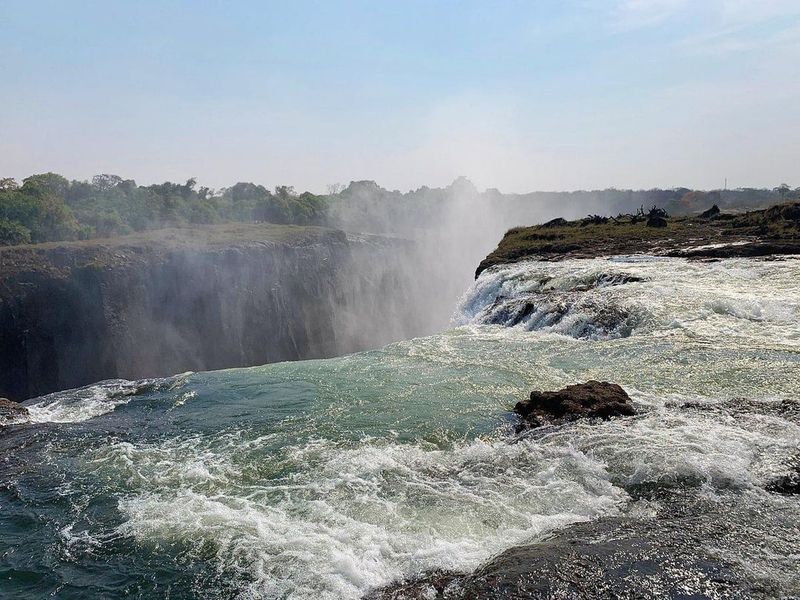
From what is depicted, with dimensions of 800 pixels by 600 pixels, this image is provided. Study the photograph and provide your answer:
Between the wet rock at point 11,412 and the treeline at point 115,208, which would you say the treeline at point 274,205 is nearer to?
the treeline at point 115,208

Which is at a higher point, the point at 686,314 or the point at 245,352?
the point at 686,314

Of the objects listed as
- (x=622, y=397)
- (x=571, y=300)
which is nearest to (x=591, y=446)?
(x=622, y=397)

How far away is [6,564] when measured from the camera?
712 cm

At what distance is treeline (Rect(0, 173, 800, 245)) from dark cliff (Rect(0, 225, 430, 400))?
1061 centimetres

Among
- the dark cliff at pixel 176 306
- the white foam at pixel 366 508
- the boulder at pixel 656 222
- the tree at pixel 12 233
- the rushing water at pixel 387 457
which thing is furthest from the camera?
the tree at pixel 12 233

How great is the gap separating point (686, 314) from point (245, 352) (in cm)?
3773

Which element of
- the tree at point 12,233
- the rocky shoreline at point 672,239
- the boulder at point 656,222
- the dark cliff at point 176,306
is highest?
the tree at point 12,233

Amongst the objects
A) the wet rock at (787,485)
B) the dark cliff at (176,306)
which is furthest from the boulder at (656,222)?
the wet rock at (787,485)

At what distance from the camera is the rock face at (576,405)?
962 cm

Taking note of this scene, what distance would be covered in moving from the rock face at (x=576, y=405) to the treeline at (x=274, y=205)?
172 feet

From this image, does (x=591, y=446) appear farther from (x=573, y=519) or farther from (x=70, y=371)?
(x=70, y=371)

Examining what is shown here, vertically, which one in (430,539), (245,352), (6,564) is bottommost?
(245,352)

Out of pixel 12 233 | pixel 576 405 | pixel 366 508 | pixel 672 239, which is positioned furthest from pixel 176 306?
pixel 366 508

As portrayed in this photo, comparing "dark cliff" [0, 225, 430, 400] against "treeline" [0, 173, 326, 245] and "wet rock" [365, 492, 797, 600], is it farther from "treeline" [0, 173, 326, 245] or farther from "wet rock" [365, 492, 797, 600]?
"wet rock" [365, 492, 797, 600]
